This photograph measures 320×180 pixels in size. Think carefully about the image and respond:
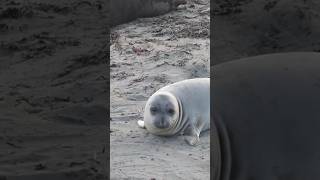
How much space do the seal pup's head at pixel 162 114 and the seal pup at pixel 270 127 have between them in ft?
7.90

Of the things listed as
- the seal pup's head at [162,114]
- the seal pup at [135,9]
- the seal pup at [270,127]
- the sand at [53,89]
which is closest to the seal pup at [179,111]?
the seal pup's head at [162,114]

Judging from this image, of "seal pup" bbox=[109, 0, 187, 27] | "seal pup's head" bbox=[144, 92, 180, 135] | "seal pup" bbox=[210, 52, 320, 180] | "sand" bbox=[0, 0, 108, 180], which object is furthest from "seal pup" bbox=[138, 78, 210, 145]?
"seal pup" bbox=[109, 0, 187, 27]

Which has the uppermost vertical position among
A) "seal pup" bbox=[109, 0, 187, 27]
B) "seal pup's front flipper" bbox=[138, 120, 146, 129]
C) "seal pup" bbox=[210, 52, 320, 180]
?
"seal pup" bbox=[109, 0, 187, 27]

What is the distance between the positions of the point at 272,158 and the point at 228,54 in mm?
4236

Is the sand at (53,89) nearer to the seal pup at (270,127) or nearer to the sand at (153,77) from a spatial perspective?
the sand at (153,77)

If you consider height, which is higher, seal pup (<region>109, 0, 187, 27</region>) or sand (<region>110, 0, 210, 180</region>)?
seal pup (<region>109, 0, 187, 27</region>)

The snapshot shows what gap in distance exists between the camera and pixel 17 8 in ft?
20.5

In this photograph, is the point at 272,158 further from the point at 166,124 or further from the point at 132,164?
the point at 166,124

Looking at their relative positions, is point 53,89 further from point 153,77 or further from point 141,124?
point 153,77

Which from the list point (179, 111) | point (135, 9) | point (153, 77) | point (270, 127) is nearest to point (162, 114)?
point (179, 111)

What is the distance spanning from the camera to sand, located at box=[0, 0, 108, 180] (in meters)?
3.04

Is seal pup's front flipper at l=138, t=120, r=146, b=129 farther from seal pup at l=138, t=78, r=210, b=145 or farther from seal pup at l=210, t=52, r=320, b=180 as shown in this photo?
seal pup at l=210, t=52, r=320, b=180

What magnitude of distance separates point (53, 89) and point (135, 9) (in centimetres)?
281

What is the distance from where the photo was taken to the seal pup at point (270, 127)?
4.84 ft
